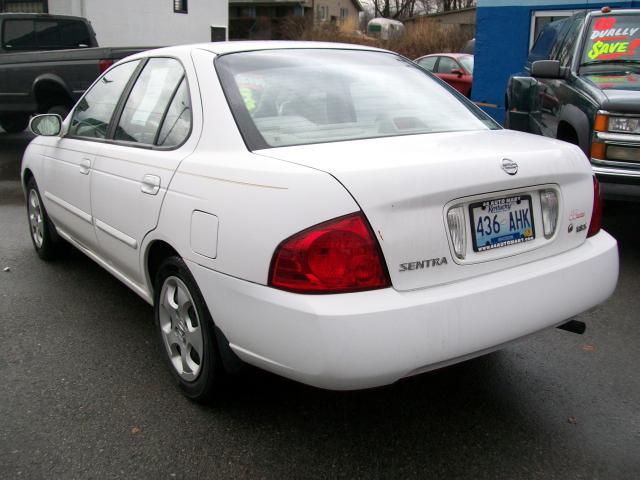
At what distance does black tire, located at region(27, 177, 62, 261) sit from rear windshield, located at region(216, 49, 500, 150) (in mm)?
2634

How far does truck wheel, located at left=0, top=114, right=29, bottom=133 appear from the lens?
11727mm

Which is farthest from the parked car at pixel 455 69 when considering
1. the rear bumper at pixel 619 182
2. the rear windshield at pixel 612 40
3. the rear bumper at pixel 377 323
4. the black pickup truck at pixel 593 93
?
the rear bumper at pixel 377 323

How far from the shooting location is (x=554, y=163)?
283 centimetres

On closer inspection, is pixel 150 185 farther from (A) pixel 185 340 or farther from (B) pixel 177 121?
(A) pixel 185 340

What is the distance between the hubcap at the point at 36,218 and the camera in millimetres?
5293

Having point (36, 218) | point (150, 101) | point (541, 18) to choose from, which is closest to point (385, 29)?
point (541, 18)

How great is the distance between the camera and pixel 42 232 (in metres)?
5.28

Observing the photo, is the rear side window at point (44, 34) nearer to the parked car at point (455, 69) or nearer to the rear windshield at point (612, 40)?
the parked car at point (455, 69)

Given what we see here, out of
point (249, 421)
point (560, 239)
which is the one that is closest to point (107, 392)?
point (249, 421)

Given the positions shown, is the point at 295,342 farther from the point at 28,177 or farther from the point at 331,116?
the point at 28,177

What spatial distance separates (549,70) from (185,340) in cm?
456

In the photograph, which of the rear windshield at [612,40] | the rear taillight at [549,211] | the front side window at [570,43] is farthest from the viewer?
the front side window at [570,43]

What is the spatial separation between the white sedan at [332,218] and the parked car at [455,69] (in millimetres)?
11885

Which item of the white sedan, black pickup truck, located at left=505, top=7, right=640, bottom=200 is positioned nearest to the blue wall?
black pickup truck, located at left=505, top=7, right=640, bottom=200
